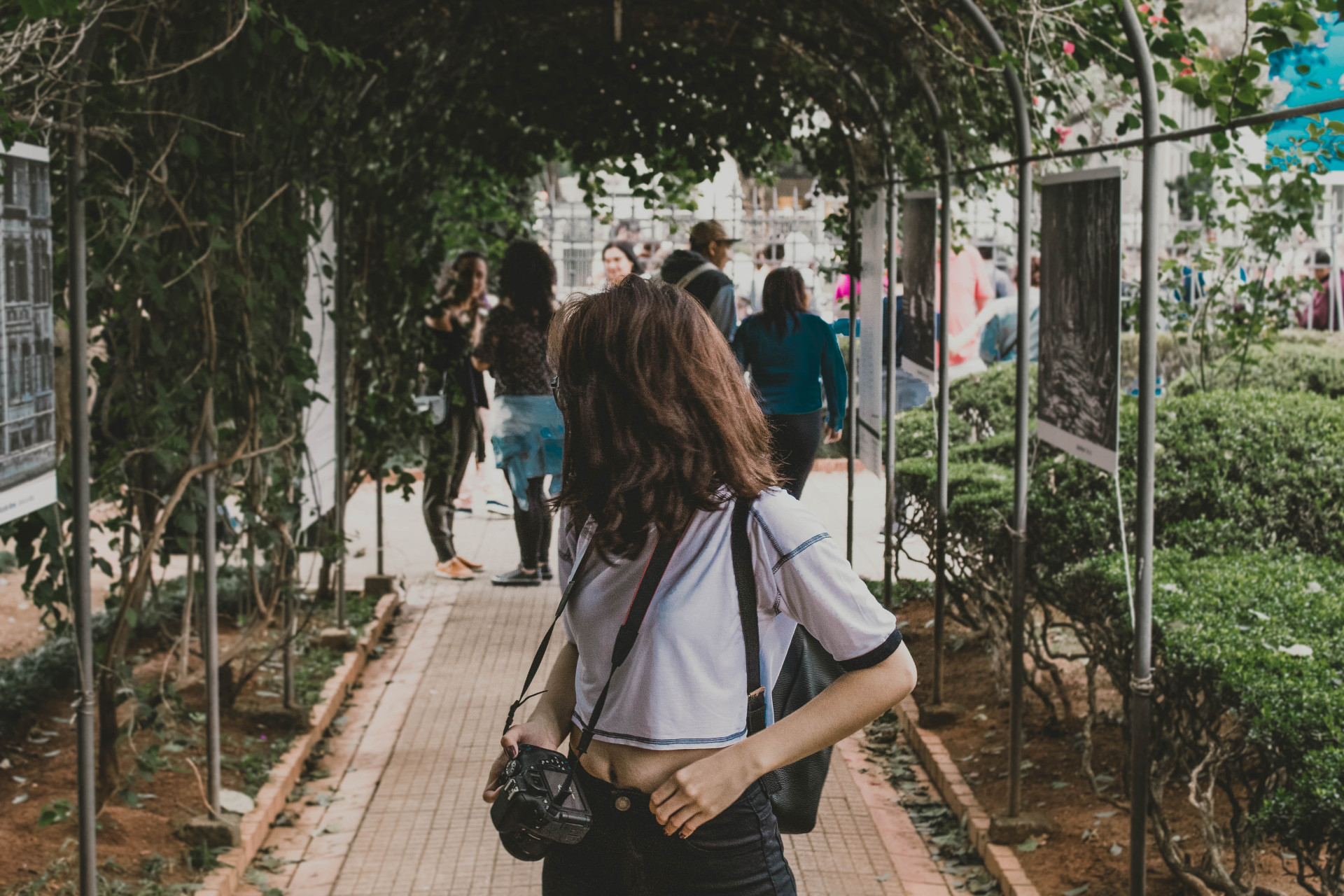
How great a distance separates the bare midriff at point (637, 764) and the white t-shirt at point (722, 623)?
0.07 feet

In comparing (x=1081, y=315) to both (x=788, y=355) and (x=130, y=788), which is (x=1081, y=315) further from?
(x=788, y=355)

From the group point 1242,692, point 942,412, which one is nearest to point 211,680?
point 942,412

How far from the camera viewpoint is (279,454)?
5.61 metres

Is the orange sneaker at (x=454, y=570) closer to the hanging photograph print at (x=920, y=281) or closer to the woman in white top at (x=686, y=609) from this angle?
the hanging photograph print at (x=920, y=281)

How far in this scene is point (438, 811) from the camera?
4816 millimetres

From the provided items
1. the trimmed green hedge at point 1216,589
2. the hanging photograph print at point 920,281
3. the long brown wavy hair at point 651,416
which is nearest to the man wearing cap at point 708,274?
the hanging photograph print at point 920,281

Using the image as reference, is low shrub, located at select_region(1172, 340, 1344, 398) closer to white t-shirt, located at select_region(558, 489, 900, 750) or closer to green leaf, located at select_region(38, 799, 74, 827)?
green leaf, located at select_region(38, 799, 74, 827)

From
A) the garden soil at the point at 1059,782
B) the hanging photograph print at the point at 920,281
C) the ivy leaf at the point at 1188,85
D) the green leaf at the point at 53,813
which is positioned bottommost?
the garden soil at the point at 1059,782

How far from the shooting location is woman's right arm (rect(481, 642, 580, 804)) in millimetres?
2164

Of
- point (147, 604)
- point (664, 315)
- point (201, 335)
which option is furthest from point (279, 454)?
point (664, 315)

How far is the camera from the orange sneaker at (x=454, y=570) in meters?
8.64

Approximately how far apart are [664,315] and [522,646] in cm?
512

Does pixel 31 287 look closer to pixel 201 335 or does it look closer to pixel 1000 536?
pixel 201 335

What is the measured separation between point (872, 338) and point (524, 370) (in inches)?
76.6
